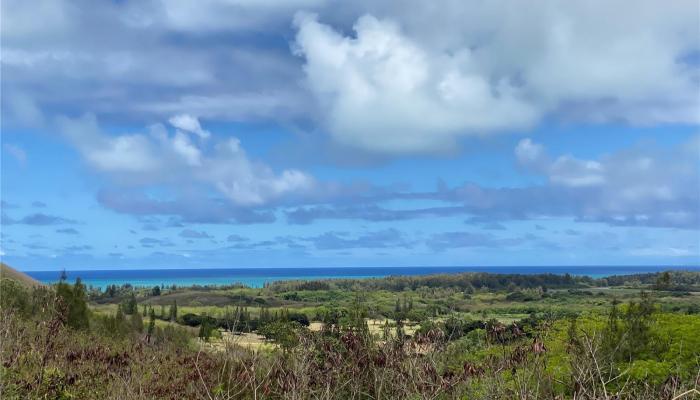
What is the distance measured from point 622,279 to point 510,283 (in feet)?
65.3

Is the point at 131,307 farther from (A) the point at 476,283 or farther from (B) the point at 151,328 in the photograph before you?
(A) the point at 476,283

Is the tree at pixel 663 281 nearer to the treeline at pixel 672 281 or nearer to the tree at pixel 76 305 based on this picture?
the treeline at pixel 672 281

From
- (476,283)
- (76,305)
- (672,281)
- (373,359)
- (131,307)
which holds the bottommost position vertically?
(131,307)

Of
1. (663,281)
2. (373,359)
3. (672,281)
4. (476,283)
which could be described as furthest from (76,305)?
(476,283)

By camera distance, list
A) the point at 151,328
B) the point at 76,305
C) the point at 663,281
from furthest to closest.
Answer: the point at 151,328, the point at 76,305, the point at 663,281

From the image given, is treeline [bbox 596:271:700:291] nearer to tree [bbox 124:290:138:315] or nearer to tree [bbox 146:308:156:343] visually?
tree [bbox 146:308:156:343]

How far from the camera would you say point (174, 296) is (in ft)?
397

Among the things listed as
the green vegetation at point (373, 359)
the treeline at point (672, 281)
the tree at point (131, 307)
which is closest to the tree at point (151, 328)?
the green vegetation at point (373, 359)

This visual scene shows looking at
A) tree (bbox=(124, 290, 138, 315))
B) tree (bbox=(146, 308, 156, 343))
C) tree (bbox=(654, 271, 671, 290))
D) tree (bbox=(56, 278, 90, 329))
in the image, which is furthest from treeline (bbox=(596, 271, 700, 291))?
tree (bbox=(124, 290, 138, 315))

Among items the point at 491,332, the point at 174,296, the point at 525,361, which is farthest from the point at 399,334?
the point at 174,296

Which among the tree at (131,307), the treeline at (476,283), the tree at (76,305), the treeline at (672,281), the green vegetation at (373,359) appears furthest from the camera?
the treeline at (476,283)

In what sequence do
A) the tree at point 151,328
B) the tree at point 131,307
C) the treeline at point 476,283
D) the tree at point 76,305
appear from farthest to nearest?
the treeline at point 476,283
the tree at point 131,307
the tree at point 76,305
the tree at point 151,328

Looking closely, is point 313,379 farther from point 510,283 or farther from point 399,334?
point 510,283

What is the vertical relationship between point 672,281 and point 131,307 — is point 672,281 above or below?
above
